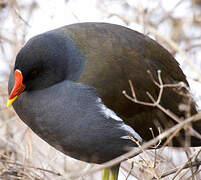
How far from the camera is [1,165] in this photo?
4.27 m

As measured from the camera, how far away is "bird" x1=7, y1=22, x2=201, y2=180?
376cm

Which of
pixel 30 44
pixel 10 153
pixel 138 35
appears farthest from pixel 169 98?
pixel 10 153

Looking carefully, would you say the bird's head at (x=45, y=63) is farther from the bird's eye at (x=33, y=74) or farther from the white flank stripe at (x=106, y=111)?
the white flank stripe at (x=106, y=111)

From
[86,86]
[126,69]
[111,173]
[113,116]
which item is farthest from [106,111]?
[111,173]

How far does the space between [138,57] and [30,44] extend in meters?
0.78

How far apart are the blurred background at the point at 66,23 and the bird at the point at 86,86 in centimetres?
51

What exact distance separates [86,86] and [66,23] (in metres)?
2.22

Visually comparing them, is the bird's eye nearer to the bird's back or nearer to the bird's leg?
the bird's back

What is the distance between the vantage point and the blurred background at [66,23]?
4.72 m

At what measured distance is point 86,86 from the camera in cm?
377

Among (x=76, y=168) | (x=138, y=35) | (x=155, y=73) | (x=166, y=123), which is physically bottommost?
(x=76, y=168)

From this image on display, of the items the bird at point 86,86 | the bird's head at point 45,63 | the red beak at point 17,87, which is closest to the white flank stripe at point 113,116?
the bird at point 86,86

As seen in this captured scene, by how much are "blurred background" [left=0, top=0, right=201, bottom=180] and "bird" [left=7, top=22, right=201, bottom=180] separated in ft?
1.68

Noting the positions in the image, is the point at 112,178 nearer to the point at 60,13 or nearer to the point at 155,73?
the point at 155,73
